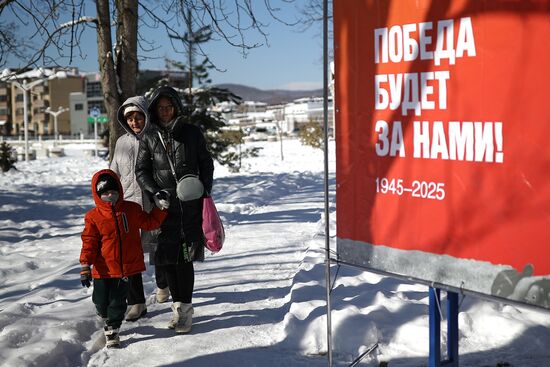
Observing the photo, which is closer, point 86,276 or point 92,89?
point 86,276

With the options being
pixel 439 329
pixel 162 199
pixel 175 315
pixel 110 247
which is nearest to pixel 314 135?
pixel 175 315

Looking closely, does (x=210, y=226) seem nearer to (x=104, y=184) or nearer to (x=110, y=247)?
(x=110, y=247)

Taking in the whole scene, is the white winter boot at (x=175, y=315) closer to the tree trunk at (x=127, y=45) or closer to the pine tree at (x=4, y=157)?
the tree trunk at (x=127, y=45)

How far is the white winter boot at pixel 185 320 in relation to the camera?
15.7ft

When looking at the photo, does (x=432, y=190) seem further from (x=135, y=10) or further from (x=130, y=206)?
(x=135, y=10)

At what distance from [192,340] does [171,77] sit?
15.0m

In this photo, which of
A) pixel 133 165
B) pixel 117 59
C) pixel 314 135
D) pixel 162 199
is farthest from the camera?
pixel 314 135

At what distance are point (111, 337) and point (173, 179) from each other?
1.25m

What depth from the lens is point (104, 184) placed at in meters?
4.39

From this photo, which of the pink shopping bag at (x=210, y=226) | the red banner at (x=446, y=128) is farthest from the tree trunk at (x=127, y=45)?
the red banner at (x=446, y=128)

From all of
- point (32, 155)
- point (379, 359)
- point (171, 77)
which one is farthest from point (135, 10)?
point (32, 155)

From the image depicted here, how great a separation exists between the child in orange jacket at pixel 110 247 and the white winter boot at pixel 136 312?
593mm

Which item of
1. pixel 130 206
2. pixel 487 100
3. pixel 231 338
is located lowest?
pixel 231 338

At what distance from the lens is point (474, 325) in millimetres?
4520
